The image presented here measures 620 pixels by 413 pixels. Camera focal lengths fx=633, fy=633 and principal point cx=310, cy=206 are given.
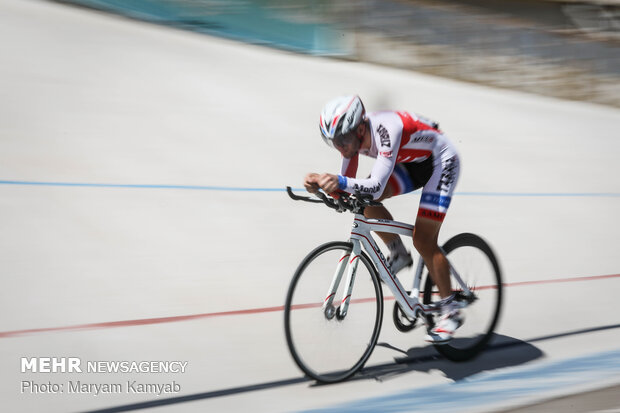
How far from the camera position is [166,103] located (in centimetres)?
711

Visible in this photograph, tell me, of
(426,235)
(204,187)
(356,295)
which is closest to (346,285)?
(356,295)

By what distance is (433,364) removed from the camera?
A: 11.9ft

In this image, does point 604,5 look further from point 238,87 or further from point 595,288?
point 595,288

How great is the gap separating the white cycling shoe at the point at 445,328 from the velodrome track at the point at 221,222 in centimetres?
21

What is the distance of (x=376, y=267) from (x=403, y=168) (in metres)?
0.61

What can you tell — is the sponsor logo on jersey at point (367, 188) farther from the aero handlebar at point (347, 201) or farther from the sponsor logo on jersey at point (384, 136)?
the sponsor logo on jersey at point (384, 136)

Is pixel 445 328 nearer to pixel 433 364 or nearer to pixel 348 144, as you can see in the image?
pixel 433 364

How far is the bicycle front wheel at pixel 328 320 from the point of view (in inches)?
123

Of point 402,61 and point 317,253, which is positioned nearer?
point 317,253

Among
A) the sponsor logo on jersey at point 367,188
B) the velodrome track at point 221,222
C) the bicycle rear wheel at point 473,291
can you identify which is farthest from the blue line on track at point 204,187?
the sponsor logo on jersey at point 367,188

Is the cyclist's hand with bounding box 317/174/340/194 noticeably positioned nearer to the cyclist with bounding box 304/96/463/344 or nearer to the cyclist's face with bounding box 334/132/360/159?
the cyclist with bounding box 304/96/463/344

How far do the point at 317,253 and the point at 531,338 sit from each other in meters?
1.82

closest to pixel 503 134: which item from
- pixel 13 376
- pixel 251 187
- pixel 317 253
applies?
pixel 251 187

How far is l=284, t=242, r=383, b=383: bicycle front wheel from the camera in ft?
10.2
